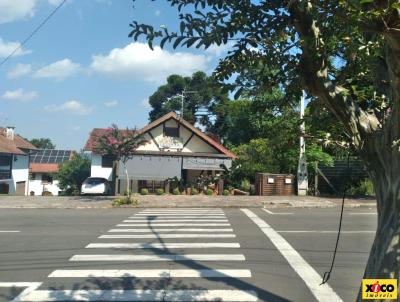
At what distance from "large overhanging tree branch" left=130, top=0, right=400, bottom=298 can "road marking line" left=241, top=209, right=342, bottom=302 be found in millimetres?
3203

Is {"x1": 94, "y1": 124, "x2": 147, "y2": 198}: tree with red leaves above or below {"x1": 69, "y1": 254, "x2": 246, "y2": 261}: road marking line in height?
above

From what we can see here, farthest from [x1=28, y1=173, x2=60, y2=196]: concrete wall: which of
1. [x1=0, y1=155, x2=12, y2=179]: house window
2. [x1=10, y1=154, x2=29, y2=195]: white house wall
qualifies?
[x1=0, y1=155, x2=12, y2=179]: house window

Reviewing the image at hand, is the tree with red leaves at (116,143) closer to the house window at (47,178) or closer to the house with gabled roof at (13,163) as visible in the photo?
the house with gabled roof at (13,163)

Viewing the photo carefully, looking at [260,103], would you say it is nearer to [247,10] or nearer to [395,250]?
[247,10]

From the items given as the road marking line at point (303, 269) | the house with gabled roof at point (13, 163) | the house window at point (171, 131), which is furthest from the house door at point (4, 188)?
the road marking line at point (303, 269)

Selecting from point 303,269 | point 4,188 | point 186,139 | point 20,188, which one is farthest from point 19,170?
point 303,269

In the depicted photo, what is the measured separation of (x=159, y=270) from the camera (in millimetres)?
8461

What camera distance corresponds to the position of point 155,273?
8234 millimetres

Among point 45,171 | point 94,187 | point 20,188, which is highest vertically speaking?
point 45,171

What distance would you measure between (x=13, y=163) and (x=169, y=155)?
20.7m

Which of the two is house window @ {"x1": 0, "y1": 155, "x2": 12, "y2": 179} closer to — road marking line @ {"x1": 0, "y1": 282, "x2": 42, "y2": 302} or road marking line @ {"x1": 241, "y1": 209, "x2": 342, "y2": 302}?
road marking line @ {"x1": 241, "y1": 209, "x2": 342, "y2": 302}

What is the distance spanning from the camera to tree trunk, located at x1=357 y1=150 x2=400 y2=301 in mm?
3002

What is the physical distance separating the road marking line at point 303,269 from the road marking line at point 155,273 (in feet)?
3.04

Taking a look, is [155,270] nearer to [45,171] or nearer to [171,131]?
[171,131]
